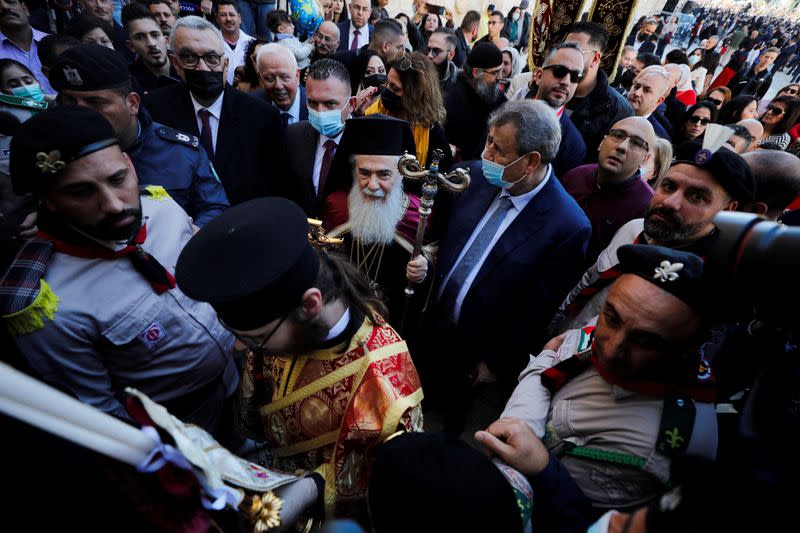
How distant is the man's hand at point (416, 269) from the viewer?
2600 millimetres

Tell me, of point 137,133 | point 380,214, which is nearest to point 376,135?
point 380,214

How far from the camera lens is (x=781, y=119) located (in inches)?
256

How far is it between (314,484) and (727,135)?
9.87ft

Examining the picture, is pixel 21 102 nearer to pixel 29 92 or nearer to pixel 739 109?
pixel 29 92

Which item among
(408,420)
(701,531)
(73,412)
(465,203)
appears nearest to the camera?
(73,412)

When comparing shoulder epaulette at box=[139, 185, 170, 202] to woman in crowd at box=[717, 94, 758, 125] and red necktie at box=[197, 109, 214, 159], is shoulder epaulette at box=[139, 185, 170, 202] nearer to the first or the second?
red necktie at box=[197, 109, 214, 159]

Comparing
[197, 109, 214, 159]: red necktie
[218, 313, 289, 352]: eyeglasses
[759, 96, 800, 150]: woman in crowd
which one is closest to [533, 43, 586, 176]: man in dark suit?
[197, 109, 214, 159]: red necktie

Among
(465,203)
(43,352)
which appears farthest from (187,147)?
(465,203)

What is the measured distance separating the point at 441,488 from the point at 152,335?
5.15ft

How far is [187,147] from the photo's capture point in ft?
9.01

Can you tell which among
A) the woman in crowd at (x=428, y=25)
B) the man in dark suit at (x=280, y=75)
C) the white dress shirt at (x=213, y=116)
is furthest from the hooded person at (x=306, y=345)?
the woman in crowd at (x=428, y=25)

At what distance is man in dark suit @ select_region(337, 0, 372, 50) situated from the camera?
757 centimetres

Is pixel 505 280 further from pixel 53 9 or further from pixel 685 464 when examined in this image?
pixel 53 9

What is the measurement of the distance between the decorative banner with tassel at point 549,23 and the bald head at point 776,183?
10.3 feet
